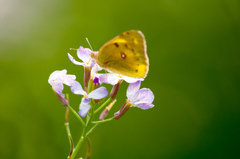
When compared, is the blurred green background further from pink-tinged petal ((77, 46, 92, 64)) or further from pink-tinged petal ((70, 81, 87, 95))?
pink-tinged petal ((70, 81, 87, 95))

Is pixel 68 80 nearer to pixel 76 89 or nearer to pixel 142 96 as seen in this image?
pixel 76 89

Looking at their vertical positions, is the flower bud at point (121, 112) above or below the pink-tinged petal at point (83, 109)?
below

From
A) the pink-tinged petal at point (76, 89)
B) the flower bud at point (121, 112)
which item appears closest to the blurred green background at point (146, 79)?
the flower bud at point (121, 112)

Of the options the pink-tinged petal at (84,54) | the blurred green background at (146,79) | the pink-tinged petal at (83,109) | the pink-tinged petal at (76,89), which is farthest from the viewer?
the blurred green background at (146,79)

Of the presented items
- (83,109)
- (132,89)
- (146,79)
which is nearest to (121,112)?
(132,89)

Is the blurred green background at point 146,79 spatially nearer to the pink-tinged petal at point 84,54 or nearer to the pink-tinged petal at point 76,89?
the pink-tinged petal at point 84,54

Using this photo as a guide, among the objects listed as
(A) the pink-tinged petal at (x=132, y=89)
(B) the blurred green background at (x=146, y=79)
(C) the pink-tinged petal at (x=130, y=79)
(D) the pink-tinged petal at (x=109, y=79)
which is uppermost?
(D) the pink-tinged petal at (x=109, y=79)

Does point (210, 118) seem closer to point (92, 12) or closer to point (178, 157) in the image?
point (178, 157)
